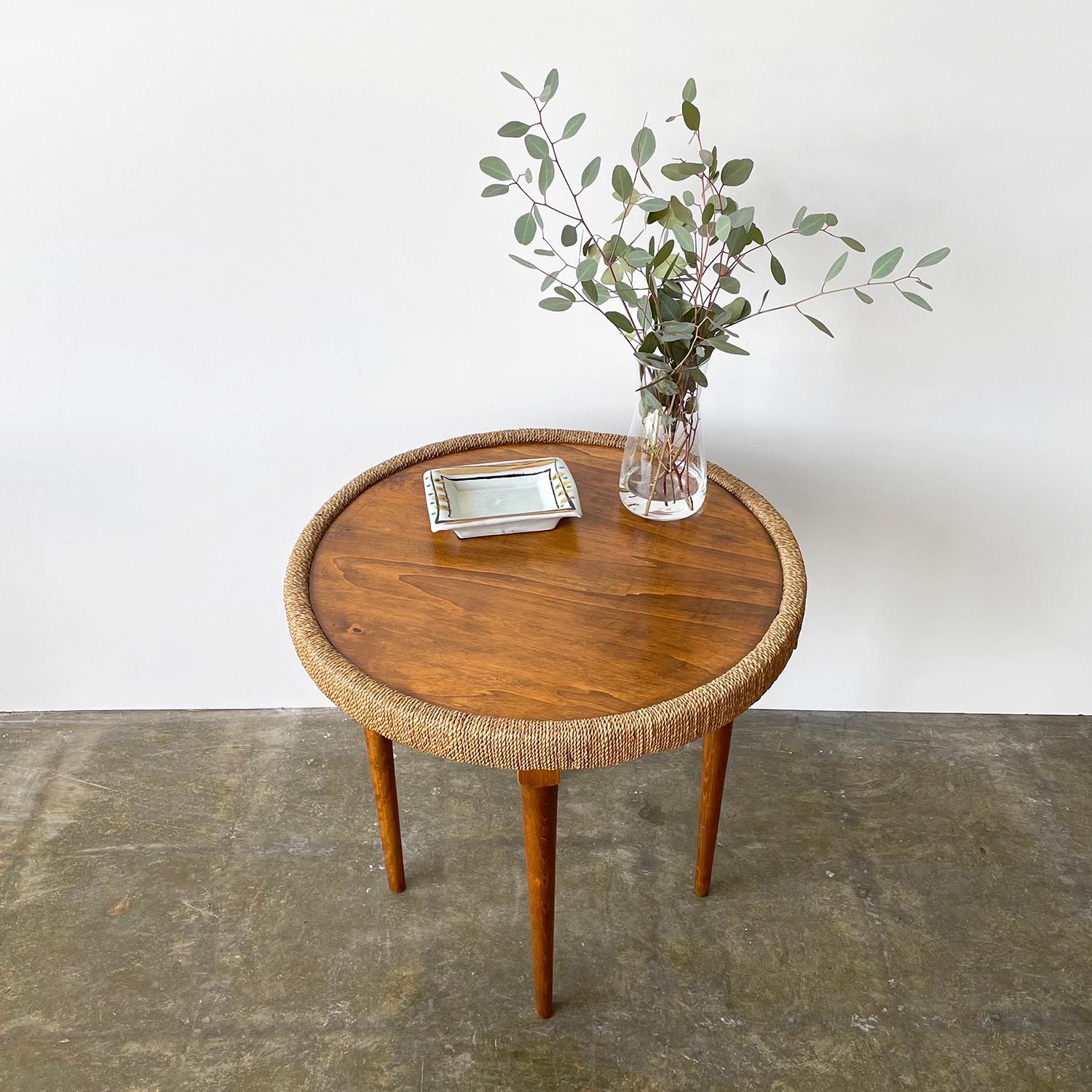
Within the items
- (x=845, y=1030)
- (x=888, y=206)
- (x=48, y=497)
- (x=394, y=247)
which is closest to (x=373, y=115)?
(x=394, y=247)

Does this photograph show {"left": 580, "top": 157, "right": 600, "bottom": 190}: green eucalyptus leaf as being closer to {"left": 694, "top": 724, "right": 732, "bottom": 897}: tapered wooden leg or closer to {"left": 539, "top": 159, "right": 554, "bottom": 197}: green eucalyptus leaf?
{"left": 539, "top": 159, "right": 554, "bottom": 197}: green eucalyptus leaf

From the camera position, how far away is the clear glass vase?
133 cm

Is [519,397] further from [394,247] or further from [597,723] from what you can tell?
[597,723]

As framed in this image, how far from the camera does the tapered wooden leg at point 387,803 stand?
1459 mm

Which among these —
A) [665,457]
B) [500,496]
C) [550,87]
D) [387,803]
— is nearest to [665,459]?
[665,457]

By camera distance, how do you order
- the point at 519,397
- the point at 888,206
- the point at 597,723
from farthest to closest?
the point at 519,397
the point at 888,206
the point at 597,723

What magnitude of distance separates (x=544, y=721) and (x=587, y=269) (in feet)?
→ 1.77

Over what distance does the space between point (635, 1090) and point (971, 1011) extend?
514 mm

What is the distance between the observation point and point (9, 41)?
55.1 inches

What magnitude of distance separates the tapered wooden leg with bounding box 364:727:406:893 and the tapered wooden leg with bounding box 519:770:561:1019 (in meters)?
0.26

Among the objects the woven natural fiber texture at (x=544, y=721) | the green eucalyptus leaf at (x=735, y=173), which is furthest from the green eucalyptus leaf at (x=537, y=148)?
the woven natural fiber texture at (x=544, y=721)

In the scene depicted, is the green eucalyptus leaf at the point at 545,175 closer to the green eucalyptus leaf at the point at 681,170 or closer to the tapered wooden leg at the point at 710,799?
the green eucalyptus leaf at the point at 681,170

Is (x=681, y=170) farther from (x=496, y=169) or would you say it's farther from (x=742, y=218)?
(x=496, y=169)

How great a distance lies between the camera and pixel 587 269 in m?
1.21
